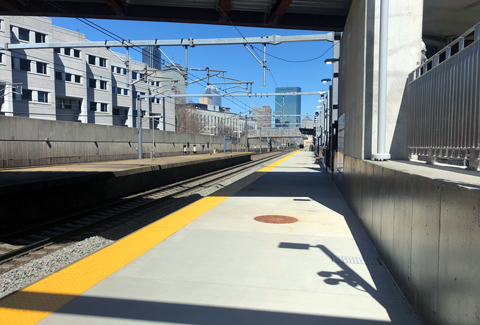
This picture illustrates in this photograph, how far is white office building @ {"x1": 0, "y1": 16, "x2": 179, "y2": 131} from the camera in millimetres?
35875

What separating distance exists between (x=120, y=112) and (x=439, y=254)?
5949 centimetres

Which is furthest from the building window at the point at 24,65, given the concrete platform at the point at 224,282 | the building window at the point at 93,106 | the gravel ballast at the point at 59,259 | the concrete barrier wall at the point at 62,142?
the concrete platform at the point at 224,282

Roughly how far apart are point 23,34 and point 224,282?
44.1 metres

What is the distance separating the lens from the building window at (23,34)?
38031 mm

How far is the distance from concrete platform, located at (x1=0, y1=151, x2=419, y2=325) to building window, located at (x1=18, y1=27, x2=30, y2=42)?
4064 centimetres

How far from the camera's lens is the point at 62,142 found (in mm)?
24500

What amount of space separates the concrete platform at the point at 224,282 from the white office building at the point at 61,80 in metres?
25.0

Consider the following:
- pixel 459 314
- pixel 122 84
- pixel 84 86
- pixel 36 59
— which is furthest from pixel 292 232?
pixel 122 84

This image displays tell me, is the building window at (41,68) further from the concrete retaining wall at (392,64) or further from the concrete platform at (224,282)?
the concrete retaining wall at (392,64)

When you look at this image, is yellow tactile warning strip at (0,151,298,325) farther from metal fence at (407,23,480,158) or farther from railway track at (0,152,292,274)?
metal fence at (407,23,480,158)

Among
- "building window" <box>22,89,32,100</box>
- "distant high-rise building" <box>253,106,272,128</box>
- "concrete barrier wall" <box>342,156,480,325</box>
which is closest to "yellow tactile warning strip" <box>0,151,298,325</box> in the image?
"concrete barrier wall" <box>342,156,480,325</box>

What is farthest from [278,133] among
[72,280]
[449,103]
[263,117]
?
[72,280]

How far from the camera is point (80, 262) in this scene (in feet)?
17.0

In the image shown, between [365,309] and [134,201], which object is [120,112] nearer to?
[134,201]
